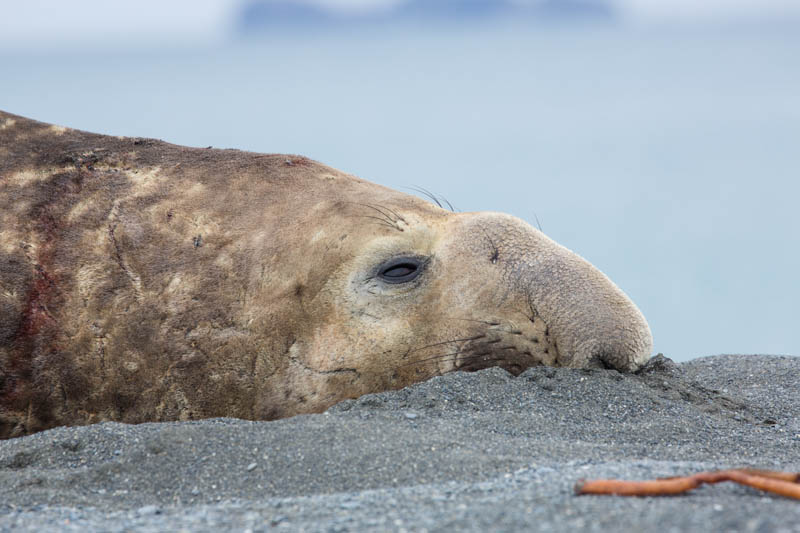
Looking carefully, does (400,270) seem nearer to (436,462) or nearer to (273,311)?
(273,311)

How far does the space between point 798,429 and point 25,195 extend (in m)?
5.18

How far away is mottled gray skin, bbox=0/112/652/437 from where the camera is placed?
17.4 ft

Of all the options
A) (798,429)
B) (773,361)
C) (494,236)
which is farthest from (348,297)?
(773,361)

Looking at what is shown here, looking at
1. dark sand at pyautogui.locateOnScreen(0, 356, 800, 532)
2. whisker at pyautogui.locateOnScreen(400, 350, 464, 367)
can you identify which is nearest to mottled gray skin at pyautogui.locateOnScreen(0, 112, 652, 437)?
whisker at pyautogui.locateOnScreen(400, 350, 464, 367)

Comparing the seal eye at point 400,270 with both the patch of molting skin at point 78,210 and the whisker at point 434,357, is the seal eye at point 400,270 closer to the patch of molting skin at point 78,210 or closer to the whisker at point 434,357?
the whisker at point 434,357

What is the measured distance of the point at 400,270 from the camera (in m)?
5.46

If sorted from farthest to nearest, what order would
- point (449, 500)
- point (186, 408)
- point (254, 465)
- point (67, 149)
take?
point (67, 149), point (186, 408), point (254, 465), point (449, 500)

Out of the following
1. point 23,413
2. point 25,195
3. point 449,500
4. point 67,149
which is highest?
point 67,149

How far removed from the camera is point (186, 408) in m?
5.29

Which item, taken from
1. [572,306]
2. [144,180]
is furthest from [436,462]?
[144,180]

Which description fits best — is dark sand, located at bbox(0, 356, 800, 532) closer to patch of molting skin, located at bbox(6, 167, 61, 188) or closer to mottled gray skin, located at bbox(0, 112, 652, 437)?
mottled gray skin, located at bbox(0, 112, 652, 437)

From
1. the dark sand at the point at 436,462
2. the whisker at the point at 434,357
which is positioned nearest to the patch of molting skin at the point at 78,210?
the dark sand at the point at 436,462

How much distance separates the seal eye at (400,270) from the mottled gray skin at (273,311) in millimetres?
39

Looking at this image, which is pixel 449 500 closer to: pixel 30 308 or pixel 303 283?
pixel 303 283
